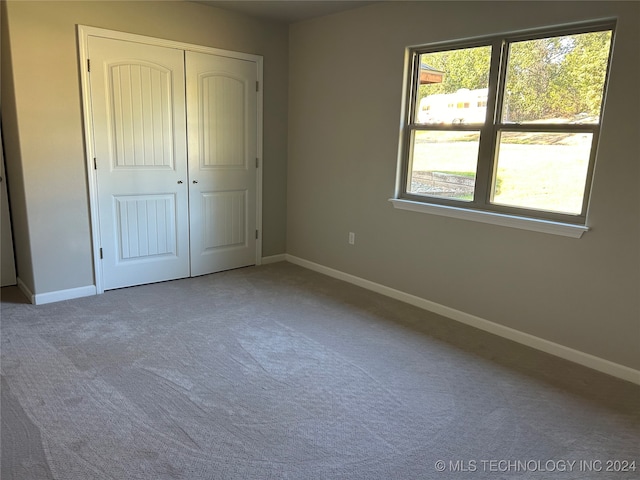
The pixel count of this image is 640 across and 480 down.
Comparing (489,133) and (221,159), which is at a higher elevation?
(489,133)

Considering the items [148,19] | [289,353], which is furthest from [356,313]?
[148,19]

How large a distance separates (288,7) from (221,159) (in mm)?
1454

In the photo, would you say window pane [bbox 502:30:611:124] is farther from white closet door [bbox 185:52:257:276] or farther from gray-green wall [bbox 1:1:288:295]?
gray-green wall [bbox 1:1:288:295]

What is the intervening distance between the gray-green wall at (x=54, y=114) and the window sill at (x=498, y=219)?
2279mm

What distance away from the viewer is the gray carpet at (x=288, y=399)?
190cm

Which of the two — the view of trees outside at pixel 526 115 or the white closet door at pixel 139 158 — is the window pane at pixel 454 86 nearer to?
the view of trees outside at pixel 526 115

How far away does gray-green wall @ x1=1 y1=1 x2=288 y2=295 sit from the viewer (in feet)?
10.3

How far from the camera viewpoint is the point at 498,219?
3082mm

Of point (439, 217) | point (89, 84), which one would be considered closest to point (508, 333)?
point (439, 217)

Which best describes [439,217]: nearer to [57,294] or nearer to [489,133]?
[489,133]

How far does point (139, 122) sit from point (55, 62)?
0.70m

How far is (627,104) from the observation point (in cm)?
247

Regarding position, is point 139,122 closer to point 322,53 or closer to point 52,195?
point 52,195

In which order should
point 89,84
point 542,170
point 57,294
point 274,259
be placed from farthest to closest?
1. point 274,259
2. point 57,294
3. point 89,84
4. point 542,170
